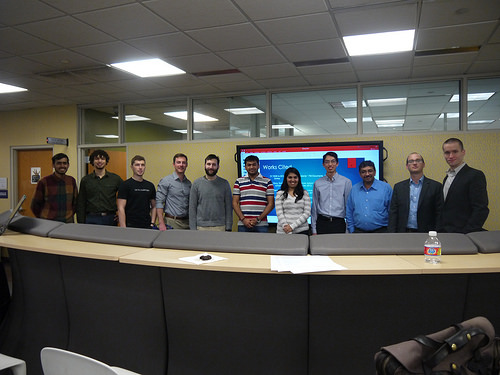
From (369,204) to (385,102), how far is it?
6.05ft

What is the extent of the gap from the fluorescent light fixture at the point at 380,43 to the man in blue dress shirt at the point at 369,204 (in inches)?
44.6

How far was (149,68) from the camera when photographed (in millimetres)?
4172

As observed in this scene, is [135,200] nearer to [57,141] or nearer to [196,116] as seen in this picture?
[196,116]

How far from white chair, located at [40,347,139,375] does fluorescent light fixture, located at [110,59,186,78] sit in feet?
11.4

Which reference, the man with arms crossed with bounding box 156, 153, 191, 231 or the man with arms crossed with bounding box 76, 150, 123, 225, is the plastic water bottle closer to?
the man with arms crossed with bounding box 156, 153, 191, 231

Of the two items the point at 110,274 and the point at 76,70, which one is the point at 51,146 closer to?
the point at 76,70

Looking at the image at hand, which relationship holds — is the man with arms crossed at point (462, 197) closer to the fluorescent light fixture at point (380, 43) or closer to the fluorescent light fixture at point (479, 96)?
the fluorescent light fixture at point (380, 43)

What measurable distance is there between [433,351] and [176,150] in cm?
499

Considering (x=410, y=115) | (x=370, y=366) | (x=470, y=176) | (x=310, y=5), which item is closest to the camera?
(x=370, y=366)

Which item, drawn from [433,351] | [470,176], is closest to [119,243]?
[433,351]

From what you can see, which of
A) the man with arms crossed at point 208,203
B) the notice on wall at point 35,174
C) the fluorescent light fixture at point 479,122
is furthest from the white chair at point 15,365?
the notice on wall at point 35,174

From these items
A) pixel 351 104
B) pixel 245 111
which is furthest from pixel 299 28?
pixel 245 111

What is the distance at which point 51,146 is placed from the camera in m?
6.32

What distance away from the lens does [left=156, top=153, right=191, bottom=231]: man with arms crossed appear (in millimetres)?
3998
